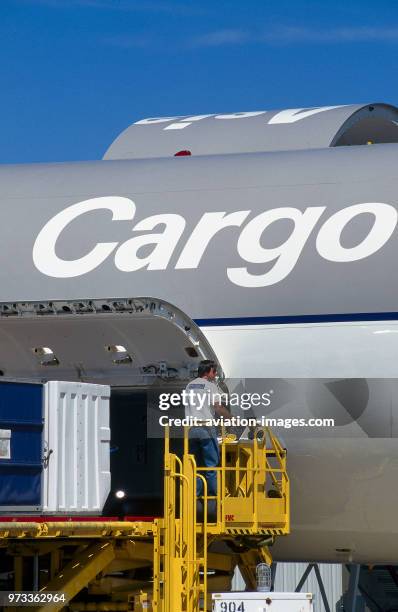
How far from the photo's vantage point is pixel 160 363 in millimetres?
17547

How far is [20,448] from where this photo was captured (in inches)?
605

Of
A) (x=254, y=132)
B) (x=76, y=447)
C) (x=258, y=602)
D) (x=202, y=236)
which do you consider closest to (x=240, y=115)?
(x=254, y=132)

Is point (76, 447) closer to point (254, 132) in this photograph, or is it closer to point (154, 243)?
point (154, 243)

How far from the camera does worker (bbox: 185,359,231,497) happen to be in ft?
54.6

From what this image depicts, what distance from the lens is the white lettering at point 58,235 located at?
734 inches

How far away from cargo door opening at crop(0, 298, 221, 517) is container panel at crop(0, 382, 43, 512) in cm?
121

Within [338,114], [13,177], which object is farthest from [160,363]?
[338,114]

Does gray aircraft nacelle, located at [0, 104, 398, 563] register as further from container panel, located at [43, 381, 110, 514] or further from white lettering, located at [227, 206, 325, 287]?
container panel, located at [43, 381, 110, 514]

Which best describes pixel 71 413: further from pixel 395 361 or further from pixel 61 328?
pixel 395 361

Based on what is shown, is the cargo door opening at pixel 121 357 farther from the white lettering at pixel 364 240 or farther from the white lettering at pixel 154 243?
the white lettering at pixel 364 240

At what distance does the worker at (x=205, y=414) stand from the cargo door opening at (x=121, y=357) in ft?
1.12

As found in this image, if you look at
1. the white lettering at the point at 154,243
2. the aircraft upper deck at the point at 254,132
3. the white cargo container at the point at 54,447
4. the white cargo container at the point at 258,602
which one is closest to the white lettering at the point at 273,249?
the white lettering at the point at 154,243

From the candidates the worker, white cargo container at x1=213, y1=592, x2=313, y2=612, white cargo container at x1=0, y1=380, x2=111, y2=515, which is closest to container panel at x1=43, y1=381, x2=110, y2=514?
white cargo container at x1=0, y1=380, x2=111, y2=515

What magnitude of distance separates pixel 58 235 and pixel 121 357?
2406 mm
